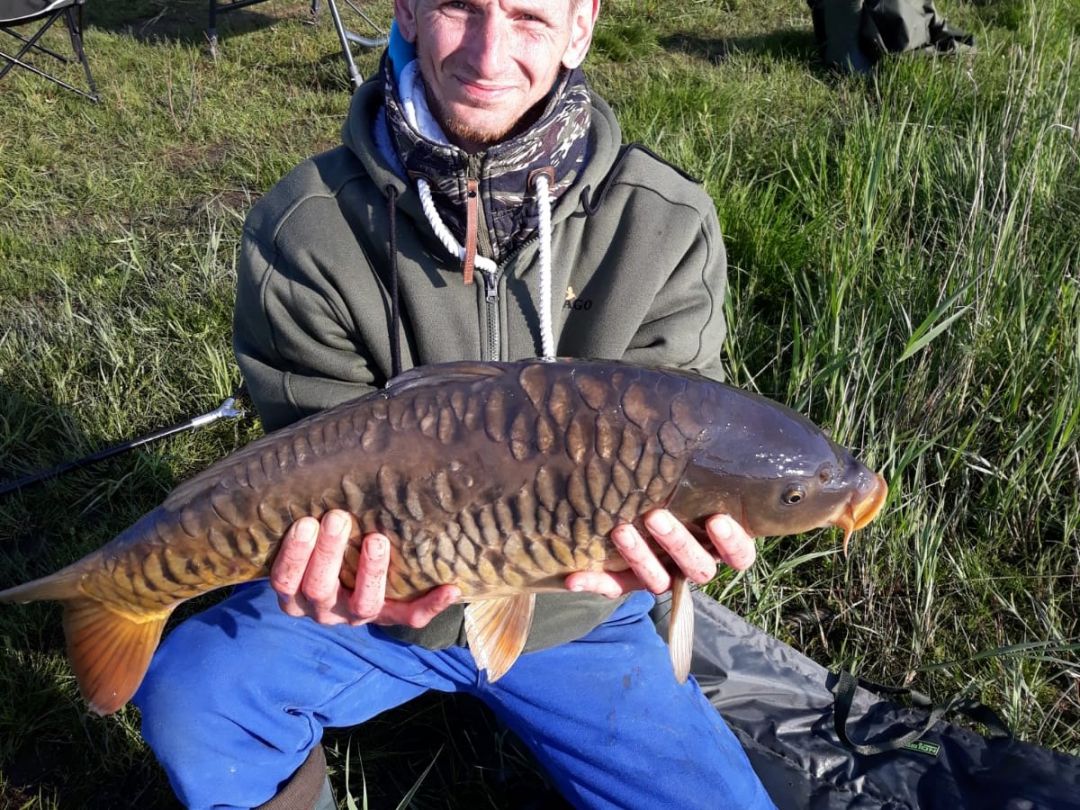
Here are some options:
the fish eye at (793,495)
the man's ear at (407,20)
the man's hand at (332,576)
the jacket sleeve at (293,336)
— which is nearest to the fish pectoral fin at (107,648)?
the man's hand at (332,576)

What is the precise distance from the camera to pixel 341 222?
149 cm

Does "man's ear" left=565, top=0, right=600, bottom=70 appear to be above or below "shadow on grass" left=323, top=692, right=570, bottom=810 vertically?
above

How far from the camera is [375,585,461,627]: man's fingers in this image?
3.87 feet

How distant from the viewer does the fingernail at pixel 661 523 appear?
42.8 inches

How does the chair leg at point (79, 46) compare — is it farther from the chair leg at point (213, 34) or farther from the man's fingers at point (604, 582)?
the man's fingers at point (604, 582)

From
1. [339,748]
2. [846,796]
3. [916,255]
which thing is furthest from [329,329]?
[916,255]

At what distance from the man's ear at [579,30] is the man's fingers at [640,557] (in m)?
0.79

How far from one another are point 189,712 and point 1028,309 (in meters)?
1.76

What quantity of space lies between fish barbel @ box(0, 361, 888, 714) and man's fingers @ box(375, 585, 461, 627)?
0.02m

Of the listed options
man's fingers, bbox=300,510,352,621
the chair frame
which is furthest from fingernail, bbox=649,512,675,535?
the chair frame

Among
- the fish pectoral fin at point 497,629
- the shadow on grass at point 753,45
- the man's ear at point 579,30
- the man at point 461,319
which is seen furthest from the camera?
the shadow on grass at point 753,45

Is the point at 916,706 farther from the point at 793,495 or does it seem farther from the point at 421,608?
the point at 421,608

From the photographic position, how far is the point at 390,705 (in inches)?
60.2

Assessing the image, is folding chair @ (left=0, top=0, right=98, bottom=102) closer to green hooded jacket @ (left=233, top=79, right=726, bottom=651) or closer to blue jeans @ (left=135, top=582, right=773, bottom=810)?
green hooded jacket @ (left=233, top=79, right=726, bottom=651)
